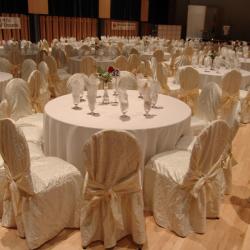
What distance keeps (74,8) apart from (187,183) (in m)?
12.1

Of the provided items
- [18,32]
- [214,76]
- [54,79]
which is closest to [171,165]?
[214,76]

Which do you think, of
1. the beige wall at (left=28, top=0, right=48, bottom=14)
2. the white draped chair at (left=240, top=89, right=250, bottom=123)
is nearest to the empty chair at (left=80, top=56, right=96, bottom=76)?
the white draped chair at (left=240, top=89, right=250, bottom=123)

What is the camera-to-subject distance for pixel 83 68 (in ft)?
20.8

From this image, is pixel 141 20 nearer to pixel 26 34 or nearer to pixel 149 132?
pixel 26 34

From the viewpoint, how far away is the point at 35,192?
2332 mm

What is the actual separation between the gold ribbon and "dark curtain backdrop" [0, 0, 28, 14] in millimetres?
10083

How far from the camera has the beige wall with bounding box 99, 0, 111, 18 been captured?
46.2 ft

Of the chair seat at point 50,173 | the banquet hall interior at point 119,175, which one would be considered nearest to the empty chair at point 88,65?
the banquet hall interior at point 119,175

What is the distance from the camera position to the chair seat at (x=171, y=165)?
2.56 metres

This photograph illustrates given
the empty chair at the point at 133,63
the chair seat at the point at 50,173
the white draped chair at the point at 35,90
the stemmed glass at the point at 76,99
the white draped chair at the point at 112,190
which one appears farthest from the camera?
the empty chair at the point at 133,63

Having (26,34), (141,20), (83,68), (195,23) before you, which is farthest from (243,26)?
(83,68)

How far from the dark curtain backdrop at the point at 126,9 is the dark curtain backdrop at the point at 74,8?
49.0 inches

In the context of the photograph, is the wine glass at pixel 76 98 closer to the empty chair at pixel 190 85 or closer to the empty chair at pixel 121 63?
the empty chair at pixel 190 85

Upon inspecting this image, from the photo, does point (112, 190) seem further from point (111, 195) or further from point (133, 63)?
point (133, 63)
